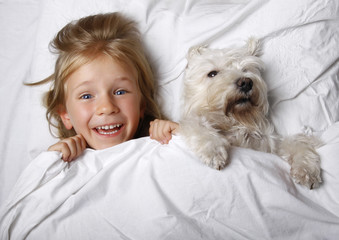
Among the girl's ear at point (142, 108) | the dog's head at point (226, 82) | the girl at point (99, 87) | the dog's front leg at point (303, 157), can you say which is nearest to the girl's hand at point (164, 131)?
the girl at point (99, 87)

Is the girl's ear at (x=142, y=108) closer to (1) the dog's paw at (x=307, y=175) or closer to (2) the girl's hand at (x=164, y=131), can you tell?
(2) the girl's hand at (x=164, y=131)

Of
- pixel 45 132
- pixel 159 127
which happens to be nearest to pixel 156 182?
pixel 159 127

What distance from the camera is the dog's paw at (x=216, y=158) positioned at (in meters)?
1.50

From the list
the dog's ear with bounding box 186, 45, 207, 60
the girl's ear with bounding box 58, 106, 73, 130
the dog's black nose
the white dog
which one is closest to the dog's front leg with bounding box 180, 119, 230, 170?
the white dog

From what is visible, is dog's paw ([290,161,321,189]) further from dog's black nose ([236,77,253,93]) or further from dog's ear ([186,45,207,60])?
dog's ear ([186,45,207,60])

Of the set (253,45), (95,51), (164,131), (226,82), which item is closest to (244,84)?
(226,82)

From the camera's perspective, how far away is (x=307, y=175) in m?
1.54

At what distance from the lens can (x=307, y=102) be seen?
203 centimetres

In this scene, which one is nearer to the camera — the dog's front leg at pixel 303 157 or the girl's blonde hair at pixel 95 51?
the dog's front leg at pixel 303 157

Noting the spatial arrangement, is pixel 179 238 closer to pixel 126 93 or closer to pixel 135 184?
pixel 135 184

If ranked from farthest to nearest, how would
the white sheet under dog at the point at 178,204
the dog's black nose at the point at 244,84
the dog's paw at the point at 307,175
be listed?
the dog's black nose at the point at 244,84 → the dog's paw at the point at 307,175 → the white sheet under dog at the point at 178,204

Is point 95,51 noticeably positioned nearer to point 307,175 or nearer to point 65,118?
point 65,118

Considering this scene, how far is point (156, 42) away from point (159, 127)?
762 millimetres

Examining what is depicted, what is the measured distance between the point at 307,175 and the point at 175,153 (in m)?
0.66
